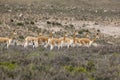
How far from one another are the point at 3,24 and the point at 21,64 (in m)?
31.1

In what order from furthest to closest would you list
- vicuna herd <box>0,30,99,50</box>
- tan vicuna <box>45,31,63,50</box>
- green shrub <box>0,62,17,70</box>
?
1. vicuna herd <box>0,30,99,50</box>
2. tan vicuna <box>45,31,63,50</box>
3. green shrub <box>0,62,17,70</box>

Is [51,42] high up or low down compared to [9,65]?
down

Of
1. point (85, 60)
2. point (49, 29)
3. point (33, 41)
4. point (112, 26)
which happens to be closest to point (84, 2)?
point (112, 26)

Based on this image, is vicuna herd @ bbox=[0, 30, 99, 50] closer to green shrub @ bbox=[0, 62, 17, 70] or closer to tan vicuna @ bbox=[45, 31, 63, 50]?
tan vicuna @ bbox=[45, 31, 63, 50]

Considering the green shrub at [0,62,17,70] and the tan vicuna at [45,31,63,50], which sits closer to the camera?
the green shrub at [0,62,17,70]

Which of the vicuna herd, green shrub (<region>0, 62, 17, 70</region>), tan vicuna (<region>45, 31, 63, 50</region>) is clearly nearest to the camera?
green shrub (<region>0, 62, 17, 70</region>)

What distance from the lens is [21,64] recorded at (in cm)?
1617

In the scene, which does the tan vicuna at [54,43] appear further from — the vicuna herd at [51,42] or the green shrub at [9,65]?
the green shrub at [9,65]

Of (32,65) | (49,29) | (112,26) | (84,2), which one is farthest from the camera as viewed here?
(84,2)

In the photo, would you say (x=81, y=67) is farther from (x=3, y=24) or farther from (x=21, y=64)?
(x=3, y=24)

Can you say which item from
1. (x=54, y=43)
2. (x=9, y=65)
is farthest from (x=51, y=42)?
(x=9, y=65)

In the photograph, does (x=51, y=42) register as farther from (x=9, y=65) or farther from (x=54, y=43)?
(x=9, y=65)

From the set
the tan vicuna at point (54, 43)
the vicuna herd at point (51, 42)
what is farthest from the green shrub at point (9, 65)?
the tan vicuna at point (54, 43)

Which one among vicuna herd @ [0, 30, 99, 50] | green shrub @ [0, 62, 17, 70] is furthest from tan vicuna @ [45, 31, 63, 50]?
green shrub @ [0, 62, 17, 70]
